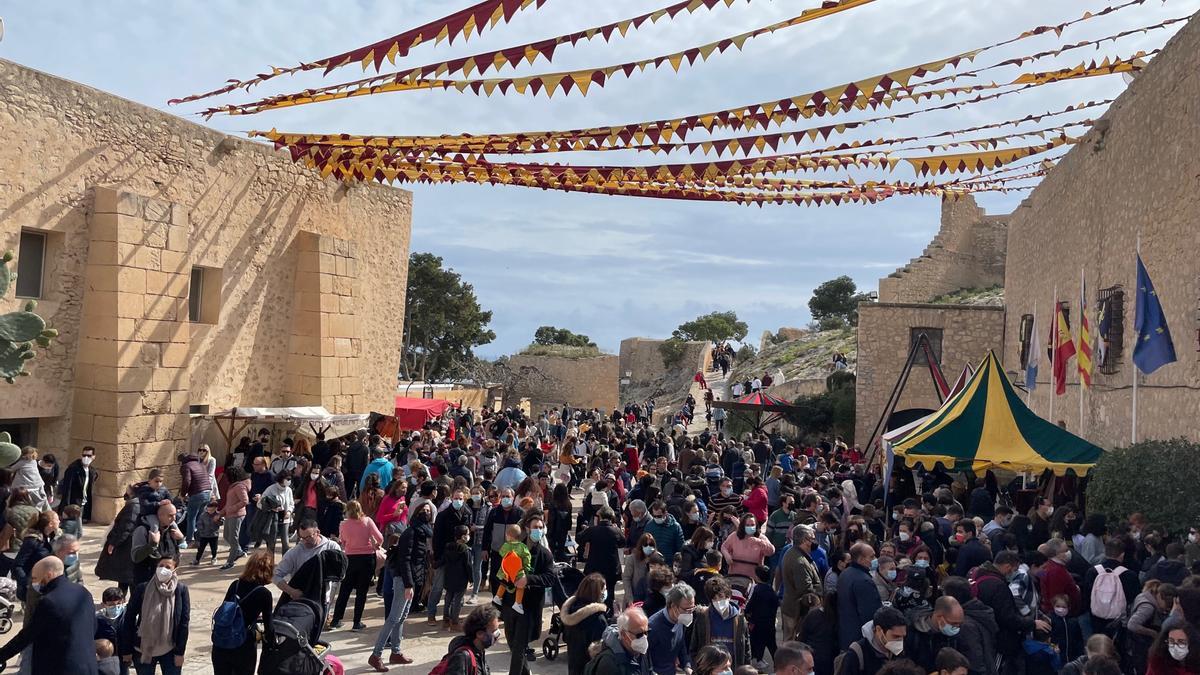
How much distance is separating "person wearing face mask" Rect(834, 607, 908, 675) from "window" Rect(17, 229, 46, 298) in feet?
38.4

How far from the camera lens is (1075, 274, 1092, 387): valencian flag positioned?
47.2 ft

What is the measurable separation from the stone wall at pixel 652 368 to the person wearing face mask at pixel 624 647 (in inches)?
1694

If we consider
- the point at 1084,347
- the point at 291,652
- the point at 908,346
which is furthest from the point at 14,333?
the point at 908,346

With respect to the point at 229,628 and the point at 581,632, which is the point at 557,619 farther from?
the point at 229,628

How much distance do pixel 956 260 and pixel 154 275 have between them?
95.9 feet

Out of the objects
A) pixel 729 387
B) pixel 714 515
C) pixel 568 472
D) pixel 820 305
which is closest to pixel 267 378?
pixel 568 472

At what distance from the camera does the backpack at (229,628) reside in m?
5.93

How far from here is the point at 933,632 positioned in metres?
5.89

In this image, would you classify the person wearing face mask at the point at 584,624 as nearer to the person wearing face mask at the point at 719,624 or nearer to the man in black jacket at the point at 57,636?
the person wearing face mask at the point at 719,624

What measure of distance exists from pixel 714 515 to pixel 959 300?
1037 inches

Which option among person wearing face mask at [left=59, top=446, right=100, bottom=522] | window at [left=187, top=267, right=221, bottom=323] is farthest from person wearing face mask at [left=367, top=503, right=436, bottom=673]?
window at [left=187, top=267, right=221, bottom=323]

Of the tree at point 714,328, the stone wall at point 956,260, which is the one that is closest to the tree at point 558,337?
the tree at point 714,328

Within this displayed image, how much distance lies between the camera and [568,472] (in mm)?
15625

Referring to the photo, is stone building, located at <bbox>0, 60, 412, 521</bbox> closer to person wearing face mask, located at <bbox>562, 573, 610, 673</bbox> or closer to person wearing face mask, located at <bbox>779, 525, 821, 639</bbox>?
person wearing face mask, located at <bbox>562, 573, 610, 673</bbox>
